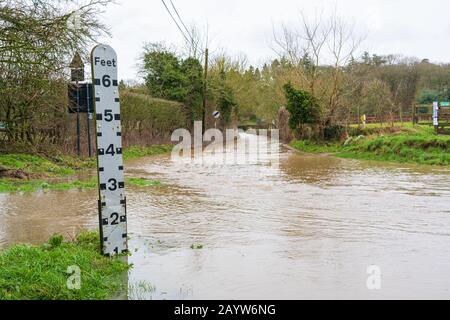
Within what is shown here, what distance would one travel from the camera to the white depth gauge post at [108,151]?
5961mm

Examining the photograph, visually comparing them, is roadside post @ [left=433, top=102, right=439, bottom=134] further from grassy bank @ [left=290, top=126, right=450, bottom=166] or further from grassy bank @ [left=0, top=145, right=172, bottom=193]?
grassy bank @ [left=0, top=145, right=172, bottom=193]

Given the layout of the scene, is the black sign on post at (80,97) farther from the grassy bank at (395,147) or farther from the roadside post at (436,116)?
the roadside post at (436,116)

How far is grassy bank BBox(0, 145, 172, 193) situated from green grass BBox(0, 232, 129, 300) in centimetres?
612

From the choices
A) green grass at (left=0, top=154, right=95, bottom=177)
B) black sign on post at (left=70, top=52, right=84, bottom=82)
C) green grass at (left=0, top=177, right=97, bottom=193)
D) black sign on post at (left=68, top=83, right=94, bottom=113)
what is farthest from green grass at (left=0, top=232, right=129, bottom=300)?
black sign on post at (left=68, top=83, right=94, bottom=113)

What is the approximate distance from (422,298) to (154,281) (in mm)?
2612

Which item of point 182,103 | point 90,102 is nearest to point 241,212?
point 90,102

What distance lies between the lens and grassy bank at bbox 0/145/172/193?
1200 cm

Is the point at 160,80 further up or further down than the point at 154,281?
further up

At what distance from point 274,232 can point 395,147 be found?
44.2ft

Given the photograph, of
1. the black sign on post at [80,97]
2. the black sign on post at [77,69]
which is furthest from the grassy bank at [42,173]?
the black sign on post at [77,69]

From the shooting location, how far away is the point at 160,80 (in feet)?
112

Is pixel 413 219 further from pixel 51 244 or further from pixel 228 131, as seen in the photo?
pixel 228 131

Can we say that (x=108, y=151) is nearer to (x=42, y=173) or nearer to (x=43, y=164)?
(x=42, y=173)

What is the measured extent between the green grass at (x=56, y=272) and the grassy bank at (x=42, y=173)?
6.12 meters
